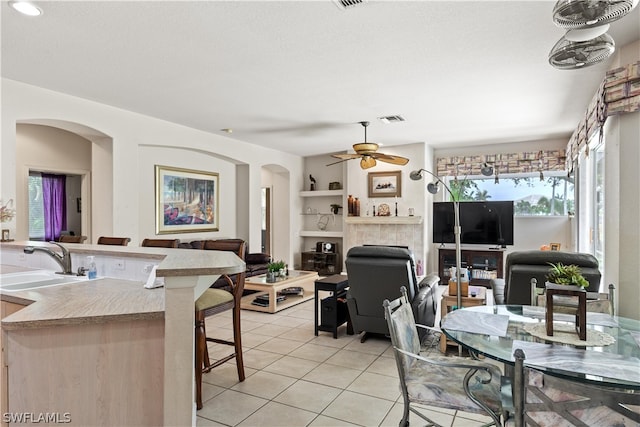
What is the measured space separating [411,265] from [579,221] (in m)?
4.20

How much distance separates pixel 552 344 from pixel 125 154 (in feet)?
16.1

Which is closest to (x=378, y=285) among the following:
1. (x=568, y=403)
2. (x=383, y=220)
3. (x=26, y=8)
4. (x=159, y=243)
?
(x=159, y=243)

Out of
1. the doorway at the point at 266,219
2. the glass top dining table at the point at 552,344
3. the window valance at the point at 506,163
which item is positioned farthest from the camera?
the doorway at the point at 266,219

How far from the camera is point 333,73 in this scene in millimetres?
3564

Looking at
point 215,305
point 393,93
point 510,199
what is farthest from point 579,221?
point 215,305

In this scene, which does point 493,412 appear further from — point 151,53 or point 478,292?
point 151,53

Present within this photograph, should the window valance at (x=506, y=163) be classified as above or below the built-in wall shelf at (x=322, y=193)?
above

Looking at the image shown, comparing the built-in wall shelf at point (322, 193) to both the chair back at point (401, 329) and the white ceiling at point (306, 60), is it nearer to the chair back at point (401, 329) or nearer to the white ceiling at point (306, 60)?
the white ceiling at point (306, 60)

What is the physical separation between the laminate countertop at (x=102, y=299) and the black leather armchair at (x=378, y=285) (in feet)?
6.09

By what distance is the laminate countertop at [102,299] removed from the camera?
1476mm

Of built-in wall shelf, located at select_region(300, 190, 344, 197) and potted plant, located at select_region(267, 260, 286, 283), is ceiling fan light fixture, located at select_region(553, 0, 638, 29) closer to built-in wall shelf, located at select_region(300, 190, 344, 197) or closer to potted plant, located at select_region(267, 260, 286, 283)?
potted plant, located at select_region(267, 260, 286, 283)

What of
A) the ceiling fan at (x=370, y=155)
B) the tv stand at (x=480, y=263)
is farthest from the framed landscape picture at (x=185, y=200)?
the tv stand at (x=480, y=263)

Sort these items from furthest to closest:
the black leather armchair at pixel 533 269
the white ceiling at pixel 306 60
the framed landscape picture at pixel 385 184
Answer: the framed landscape picture at pixel 385 184 < the black leather armchair at pixel 533 269 < the white ceiling at pixel 306 60

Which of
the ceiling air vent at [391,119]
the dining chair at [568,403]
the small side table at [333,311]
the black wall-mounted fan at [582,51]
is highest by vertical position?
the ceiling air vent at [391,119]
